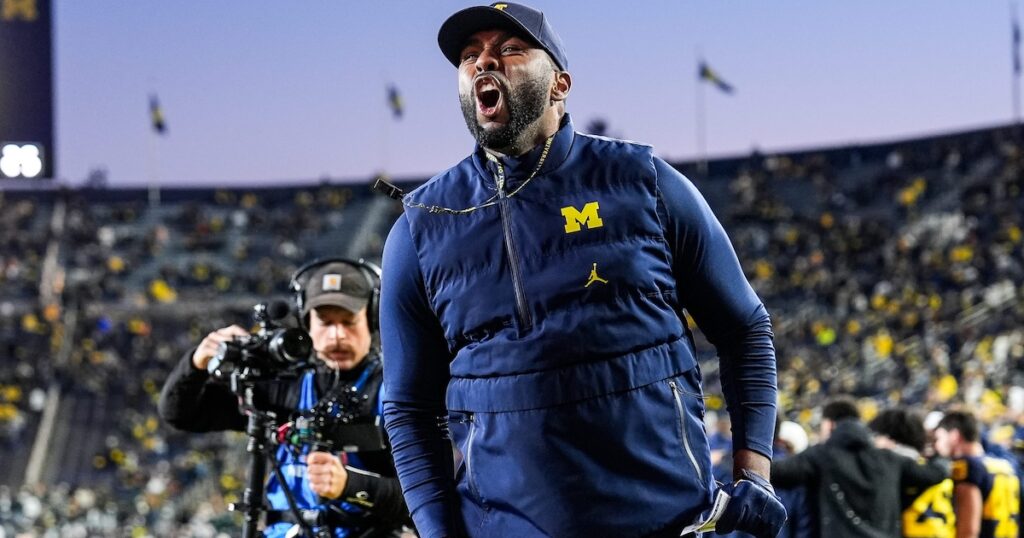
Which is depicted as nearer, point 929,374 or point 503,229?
point 503,229

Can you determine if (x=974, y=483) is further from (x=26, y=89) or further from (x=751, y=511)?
(x=26, y=89)

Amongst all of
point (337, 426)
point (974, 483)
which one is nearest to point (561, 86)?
point (337, 426)

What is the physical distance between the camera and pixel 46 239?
150 ft

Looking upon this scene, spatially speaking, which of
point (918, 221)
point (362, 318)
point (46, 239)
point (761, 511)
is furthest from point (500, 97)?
point (46, 239)

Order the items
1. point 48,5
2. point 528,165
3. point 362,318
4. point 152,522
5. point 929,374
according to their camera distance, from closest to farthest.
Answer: point 528,165
point 362,318
point 48,5
point 929,374
point 152,522

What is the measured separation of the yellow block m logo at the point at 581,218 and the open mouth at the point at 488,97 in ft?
0.75

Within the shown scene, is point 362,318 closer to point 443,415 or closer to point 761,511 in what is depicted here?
point 443,415

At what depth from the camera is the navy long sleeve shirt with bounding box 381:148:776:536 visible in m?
2.56

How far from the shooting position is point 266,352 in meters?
3.81

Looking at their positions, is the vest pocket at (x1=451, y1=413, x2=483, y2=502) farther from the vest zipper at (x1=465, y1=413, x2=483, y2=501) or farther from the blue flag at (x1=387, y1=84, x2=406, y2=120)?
the blue flag at (x1=387, y1=84, x2=406, y2=120)

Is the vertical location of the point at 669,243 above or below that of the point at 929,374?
above

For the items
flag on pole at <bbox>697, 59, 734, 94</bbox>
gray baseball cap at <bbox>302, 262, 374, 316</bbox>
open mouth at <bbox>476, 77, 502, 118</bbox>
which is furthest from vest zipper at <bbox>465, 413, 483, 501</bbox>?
flag on pole at <bbox>697, 59, 734, 94</bbox>

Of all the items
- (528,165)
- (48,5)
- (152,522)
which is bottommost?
(152,522)

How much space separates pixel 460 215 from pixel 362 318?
1788 mm
